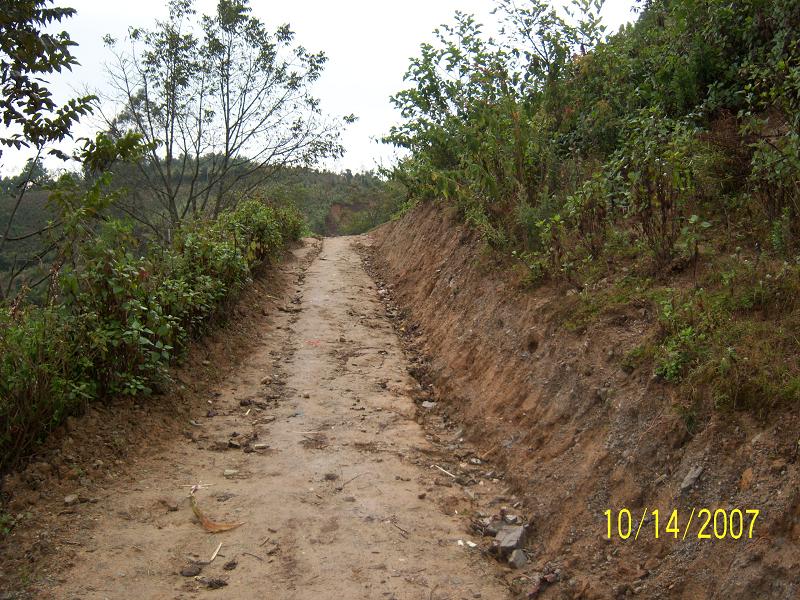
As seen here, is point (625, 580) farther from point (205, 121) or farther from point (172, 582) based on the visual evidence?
point (205, 121)

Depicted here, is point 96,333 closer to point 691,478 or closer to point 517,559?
point 517,559

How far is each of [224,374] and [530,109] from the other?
4.91 metres

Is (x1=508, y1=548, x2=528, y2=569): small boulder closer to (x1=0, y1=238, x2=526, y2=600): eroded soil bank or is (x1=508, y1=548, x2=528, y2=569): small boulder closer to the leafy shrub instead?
(x1=0, y1=238, x2=526, y2=600): eroded soil bank

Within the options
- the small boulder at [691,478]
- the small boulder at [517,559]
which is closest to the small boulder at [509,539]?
the small boulder at [517,559]

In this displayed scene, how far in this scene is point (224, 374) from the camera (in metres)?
6.62

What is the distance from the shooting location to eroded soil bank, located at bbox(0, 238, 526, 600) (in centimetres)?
333

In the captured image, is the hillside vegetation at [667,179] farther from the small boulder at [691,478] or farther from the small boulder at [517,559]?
the small boulder at [517,559]

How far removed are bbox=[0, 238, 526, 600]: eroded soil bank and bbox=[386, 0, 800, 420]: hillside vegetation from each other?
1.58m

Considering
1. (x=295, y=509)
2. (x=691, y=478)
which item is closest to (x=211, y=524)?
(x=295, y=509)

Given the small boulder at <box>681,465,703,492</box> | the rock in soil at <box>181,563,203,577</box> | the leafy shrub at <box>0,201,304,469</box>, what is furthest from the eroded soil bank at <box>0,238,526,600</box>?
the small boulder at <box>681,465,703,492</box>

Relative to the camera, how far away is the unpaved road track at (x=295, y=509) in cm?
331

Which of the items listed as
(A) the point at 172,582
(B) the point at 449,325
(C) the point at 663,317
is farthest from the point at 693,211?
(A) the point at 172,582

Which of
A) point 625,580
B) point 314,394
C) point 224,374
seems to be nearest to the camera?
point 625,580

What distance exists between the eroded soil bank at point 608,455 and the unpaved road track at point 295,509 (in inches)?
18.7
